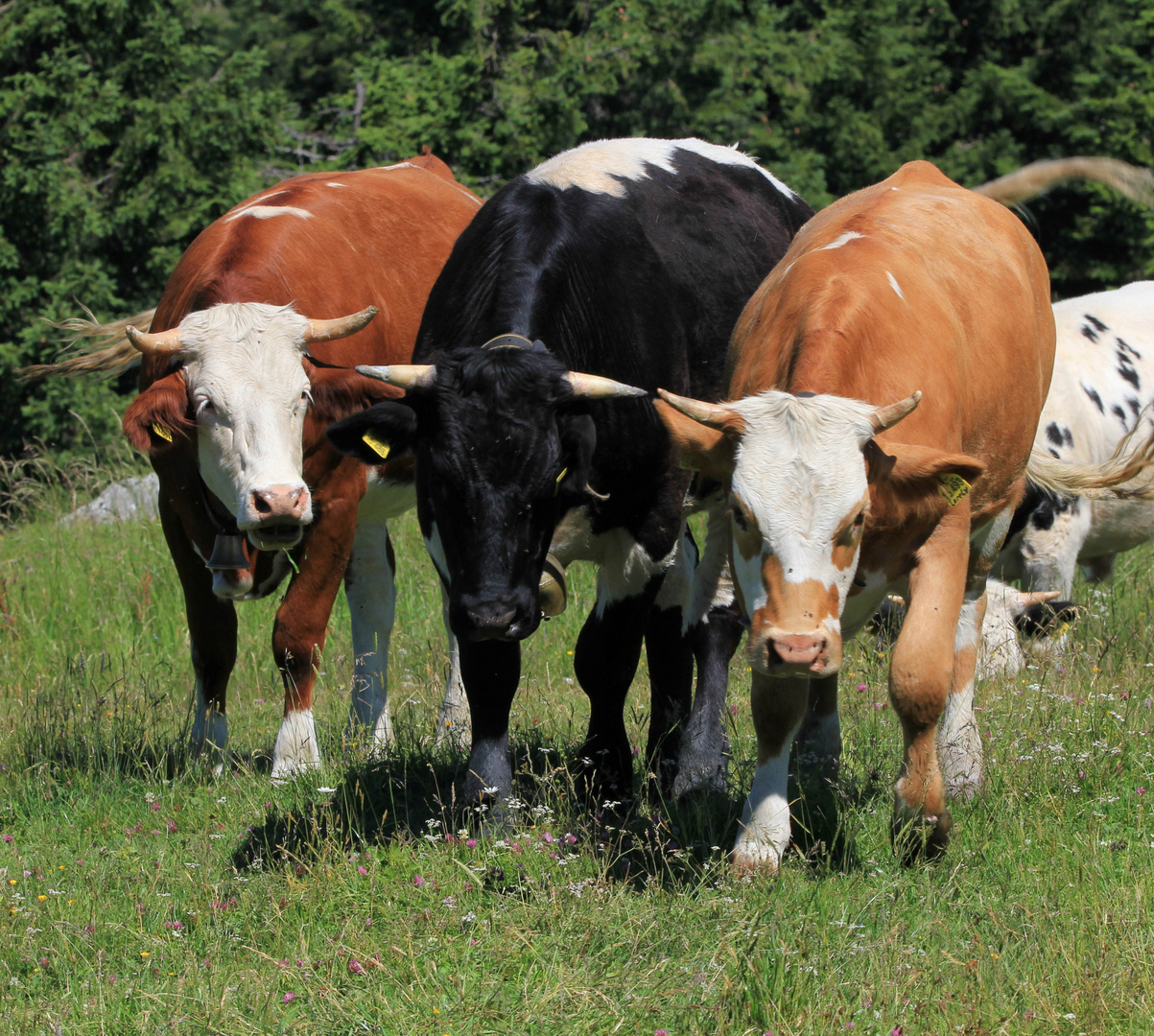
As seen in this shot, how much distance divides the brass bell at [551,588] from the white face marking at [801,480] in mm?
1141

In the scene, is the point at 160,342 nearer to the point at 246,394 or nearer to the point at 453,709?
the point at 246,394

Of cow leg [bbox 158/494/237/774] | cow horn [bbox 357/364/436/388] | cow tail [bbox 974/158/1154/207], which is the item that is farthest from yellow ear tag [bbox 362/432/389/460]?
cow tail [bbox 974/158/1154/207]

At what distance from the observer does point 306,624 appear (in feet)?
18.6

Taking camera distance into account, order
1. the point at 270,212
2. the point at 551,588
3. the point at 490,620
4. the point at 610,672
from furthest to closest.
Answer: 1. the point at 270,212
2. the point at 610,672
3. the point at 551,588
4. the point at 490,620

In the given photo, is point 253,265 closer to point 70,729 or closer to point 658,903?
→ point 70,729

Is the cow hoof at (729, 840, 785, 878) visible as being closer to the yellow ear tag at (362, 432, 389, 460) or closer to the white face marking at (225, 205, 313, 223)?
the yellow ear tag at (362, 432, 389, 460)

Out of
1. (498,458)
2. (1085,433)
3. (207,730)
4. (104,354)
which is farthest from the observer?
(1085,433)

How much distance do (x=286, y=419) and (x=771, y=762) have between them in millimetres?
2253

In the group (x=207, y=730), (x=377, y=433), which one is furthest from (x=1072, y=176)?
(x=207, y=730)

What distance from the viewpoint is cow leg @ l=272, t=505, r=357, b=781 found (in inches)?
221

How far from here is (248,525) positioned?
4.80 m

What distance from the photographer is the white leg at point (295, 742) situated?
549cm

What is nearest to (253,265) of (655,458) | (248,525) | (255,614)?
(248,525)

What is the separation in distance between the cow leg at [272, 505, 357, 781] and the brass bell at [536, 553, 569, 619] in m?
1.33
